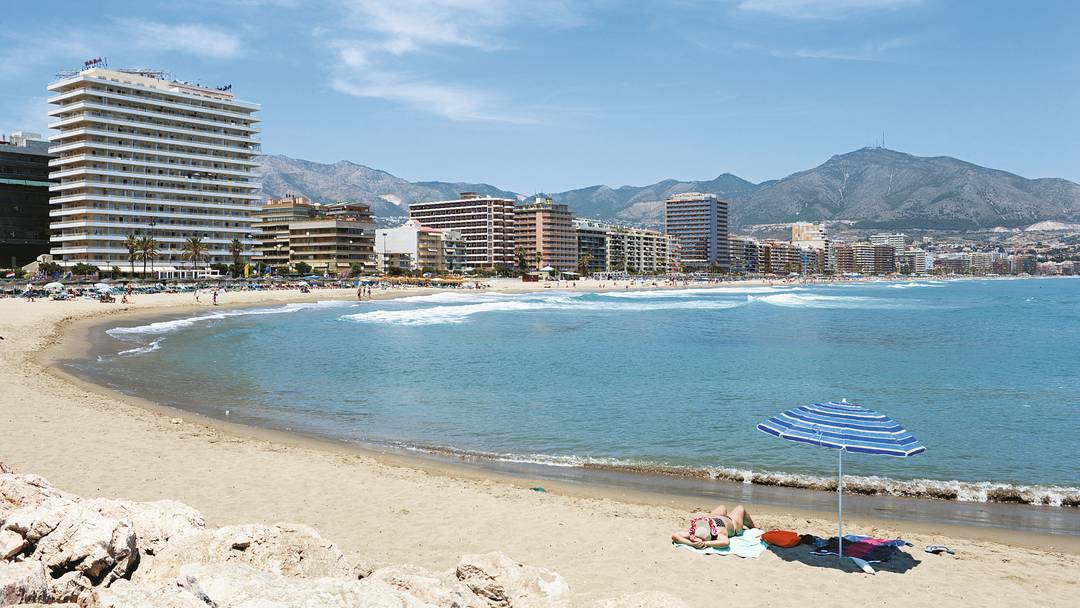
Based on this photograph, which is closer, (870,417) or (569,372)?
(870,417)

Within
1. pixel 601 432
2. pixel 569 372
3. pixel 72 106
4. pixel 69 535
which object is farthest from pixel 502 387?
pixel 72 106

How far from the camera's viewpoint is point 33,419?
16.4m

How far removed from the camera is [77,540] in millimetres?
5344

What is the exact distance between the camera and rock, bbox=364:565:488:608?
16.9ft

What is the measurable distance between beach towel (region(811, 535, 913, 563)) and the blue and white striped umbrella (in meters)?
1.40

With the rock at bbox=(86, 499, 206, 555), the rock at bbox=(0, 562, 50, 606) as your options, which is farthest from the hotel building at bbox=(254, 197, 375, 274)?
the rock at bbox=(0, 562, 50, 606)

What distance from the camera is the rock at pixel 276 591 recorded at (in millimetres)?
4387

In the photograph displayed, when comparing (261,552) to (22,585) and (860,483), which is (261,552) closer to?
(22,585)

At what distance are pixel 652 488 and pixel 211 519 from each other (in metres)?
7.30

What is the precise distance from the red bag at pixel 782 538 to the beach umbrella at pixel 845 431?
597 millimetres

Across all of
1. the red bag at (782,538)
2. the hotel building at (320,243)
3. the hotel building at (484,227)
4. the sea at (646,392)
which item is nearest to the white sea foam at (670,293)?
the hotel building at (484,227)

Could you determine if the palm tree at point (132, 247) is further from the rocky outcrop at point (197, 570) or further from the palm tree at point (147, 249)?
the rocky outcrop at point (197, 570)

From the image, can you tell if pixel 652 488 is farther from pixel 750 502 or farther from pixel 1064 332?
pixel 1064 332

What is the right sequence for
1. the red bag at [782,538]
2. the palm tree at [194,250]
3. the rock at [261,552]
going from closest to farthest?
the rock at [261,552]
the red bag at [782,538]
the palm tree at [194,250]
